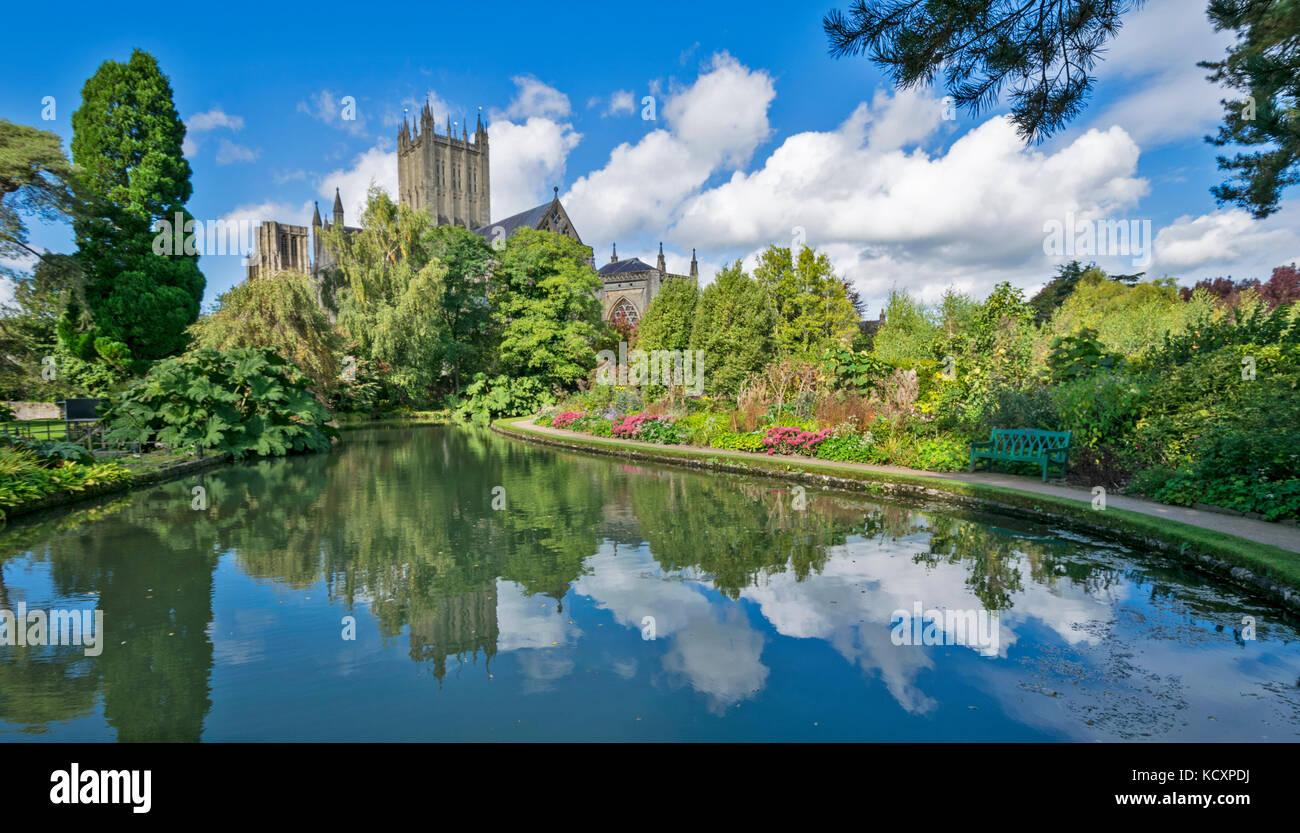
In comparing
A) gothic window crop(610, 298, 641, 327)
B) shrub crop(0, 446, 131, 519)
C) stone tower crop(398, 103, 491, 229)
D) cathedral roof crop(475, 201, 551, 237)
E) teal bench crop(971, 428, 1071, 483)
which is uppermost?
stone tower crop(398, 103, 491, 229)

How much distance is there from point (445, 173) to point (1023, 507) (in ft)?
215

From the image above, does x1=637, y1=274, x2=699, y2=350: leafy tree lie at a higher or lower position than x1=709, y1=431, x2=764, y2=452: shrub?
higher

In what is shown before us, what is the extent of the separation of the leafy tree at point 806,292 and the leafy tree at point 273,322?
16.6 m

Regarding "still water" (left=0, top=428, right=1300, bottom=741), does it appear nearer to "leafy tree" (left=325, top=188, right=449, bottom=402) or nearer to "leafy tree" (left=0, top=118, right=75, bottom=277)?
"leafy tree" (left=0, top=118, right=75, bottom=277)

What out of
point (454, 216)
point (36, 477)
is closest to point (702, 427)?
point (36, 477)

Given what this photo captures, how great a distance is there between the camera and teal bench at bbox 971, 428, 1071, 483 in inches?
348

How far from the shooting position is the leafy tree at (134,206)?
1948 centimetres

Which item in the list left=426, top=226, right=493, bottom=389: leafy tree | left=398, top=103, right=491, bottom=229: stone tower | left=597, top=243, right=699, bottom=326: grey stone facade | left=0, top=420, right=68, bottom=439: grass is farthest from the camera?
left=398, top=103, right=491, bottom=229: stone tower

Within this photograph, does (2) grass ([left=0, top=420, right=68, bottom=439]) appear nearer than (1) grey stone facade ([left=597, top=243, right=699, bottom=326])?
Yes

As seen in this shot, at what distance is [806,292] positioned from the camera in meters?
26.2

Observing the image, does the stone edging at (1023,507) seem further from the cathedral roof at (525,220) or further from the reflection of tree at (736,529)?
the cathedral roof at (525,220)

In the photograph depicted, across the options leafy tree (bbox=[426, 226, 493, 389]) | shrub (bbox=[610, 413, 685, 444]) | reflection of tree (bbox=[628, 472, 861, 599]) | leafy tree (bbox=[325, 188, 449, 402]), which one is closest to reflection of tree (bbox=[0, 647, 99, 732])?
reflection of tree (bbox=[628, 472, 861, 599])

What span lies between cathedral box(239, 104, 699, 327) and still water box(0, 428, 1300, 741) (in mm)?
37281
